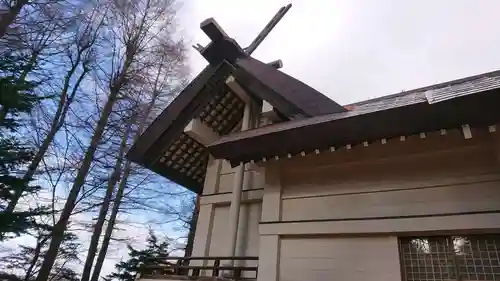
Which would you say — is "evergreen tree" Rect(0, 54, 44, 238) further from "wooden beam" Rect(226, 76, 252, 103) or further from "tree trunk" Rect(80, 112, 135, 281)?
"wooden beam" Rect(226, 76, 252, 103)

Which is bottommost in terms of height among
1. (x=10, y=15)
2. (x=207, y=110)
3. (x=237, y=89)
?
(x=207, y=110)

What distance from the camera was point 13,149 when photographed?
255 inches

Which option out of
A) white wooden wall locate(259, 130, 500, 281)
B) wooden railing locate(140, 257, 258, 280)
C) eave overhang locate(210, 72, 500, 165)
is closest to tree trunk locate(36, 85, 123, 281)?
wooden railing locate(140, 257, 258, 280)

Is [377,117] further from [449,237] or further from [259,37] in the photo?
[259,37]

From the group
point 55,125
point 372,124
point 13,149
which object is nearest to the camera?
point 372,124

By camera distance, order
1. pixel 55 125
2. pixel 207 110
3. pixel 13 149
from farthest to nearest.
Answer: pixel 55 125
pixel 207 110
pixel 13 149

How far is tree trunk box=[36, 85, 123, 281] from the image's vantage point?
22.1 feet

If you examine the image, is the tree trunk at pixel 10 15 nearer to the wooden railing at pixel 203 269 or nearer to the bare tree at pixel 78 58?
the bare tree at pixel 78 58

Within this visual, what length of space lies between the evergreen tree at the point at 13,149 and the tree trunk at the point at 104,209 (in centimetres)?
220

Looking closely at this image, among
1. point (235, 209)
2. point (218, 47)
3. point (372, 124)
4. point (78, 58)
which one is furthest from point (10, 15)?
point (372, 124)

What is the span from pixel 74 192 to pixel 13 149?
1.65m

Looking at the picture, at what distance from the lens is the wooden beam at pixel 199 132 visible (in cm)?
668

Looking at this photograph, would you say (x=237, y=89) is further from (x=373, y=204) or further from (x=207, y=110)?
(x=373, y=204)

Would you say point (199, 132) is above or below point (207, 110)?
below
